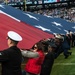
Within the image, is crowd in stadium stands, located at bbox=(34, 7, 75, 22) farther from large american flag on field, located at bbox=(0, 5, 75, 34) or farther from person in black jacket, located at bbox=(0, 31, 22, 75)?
person in black jacket, located at bbox=(0, 31, 22, 75)

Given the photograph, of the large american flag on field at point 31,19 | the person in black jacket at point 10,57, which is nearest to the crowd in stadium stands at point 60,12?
the large american flag on field at point 31,19

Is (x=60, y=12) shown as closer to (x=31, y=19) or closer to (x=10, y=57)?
(x=31, y=19)

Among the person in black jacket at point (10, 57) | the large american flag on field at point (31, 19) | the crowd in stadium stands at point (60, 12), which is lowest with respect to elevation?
the crowd in stadium stands at point (60, 12)

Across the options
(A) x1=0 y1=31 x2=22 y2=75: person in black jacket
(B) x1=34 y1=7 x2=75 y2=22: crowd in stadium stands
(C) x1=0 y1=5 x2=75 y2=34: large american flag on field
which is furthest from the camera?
(B) x1=34 y1=7 x2=75 y2=22: crowd in stadium stands

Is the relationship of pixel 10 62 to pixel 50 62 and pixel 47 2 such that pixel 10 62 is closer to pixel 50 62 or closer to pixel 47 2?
pixel 50 62

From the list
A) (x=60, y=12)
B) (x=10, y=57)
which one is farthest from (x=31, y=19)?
(x=60, y=12)

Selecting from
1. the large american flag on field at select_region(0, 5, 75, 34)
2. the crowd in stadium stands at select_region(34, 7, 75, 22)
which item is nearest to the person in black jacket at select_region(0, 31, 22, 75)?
the large american flag on field at select_region(0, 5, 75, 34)

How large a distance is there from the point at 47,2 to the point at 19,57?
162ft

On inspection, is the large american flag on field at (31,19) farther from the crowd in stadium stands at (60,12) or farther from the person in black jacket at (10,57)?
the crowd in stadium stands at (60,12)

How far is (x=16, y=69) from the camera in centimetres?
559

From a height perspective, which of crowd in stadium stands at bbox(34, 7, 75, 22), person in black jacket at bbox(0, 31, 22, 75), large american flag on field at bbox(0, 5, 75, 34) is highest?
person in black jacket at bbox(0, 31, 22, 75)

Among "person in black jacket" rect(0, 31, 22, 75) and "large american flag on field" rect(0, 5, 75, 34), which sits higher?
"person in black jacket" rect(0, 31, 22, 75)

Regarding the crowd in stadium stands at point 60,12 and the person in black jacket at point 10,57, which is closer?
the person in black jacket at point 10,57

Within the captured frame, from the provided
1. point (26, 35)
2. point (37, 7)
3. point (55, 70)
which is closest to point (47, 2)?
point (37, 7)
